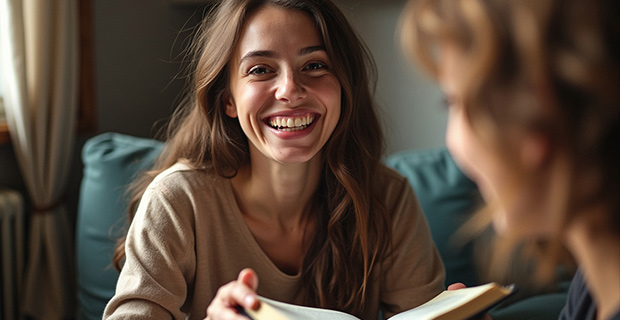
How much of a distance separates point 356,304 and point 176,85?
163 centimetres

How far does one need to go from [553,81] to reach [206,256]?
918 mm

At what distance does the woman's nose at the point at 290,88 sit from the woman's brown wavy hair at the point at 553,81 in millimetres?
624

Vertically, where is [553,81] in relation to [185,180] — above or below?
above

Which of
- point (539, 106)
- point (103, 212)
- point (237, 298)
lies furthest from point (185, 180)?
point (539, 106)

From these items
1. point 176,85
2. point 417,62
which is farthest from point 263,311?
point 176,85

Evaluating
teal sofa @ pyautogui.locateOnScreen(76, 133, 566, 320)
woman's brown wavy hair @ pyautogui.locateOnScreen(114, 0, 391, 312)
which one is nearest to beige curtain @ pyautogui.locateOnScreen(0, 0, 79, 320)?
teal sofa @ pyautogui.locateOnScreen(76, 133, 566, 320)

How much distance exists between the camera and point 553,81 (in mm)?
623

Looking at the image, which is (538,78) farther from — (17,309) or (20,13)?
(17,309)

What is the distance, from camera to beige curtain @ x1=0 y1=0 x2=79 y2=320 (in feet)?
6.77

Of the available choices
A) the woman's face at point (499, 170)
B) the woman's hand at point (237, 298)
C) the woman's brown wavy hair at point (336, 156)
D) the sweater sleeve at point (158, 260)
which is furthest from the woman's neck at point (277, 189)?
the woman's face at point (499, 170)

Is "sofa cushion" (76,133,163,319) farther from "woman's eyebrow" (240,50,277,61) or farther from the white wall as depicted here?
the white wall

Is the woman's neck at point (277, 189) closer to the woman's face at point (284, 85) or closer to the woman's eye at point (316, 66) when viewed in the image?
the woman's face at point (284, 85)

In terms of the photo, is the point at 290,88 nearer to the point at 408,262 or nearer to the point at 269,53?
the point at 269,53

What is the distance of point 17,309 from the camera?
219 centimetres
